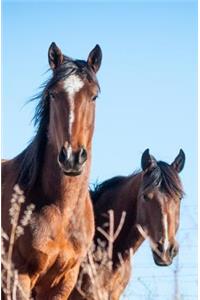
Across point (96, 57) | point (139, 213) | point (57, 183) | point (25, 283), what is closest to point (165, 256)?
point (139, 213)

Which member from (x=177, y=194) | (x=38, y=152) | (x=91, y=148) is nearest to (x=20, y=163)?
(x=38, y=152)

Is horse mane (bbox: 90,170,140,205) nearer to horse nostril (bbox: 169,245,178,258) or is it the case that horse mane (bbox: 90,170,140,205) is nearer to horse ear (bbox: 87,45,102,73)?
horse nostril (bbox: 169,245,178,258)

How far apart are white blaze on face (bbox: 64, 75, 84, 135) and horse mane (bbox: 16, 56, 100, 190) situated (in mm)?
67

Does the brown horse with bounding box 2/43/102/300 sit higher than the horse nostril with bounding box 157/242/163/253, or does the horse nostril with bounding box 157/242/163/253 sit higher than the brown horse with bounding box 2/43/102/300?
the brown horse with bounding box 2/43/102/300

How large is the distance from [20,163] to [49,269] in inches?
41.6

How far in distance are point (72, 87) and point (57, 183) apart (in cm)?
87

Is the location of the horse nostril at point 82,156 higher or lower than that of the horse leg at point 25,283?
higher

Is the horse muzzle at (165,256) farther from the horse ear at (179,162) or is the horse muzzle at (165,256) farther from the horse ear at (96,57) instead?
the horse ear at (96,57)

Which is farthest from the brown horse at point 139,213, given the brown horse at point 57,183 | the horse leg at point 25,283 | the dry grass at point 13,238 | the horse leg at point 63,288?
the dry grass at point 13,238

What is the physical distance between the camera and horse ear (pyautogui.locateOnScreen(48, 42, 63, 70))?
6.61 m

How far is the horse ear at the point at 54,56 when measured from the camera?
661cm

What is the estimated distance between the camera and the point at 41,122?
657 cm

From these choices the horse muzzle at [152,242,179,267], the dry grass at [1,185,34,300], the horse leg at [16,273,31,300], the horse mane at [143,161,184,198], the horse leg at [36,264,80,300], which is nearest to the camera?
the dry grass at [1,185,34,300]

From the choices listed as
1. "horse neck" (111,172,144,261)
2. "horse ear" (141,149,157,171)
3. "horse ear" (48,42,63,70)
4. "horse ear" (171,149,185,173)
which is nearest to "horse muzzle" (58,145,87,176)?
"horse ear" (48,42,63,70)
